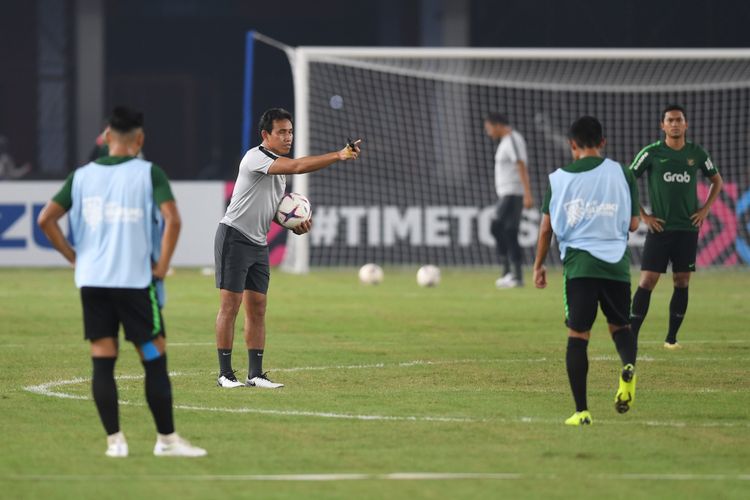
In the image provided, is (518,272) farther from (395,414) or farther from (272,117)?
(395,414)

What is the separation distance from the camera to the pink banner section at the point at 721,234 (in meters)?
24.1

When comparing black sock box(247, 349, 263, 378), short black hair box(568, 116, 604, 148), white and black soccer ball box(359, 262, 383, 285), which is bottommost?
white and black soccer ball box(359, 262, 383, 285)

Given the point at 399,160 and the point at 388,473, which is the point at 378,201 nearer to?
the point at 399,160

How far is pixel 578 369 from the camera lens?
8.97 meters

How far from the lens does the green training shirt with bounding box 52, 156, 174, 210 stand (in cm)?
772

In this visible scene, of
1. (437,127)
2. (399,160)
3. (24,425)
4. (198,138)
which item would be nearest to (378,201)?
(399,160)

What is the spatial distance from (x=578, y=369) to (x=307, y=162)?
2.50m

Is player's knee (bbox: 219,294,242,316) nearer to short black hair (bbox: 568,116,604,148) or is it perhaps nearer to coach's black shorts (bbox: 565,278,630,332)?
coach's black shorts (bbox: 565,278,630,332)

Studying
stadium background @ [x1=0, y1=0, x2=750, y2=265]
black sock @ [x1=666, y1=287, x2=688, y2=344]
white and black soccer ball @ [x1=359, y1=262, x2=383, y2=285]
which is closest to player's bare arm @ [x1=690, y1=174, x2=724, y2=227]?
black sock @ [x1=666, y1=287, x2=688, y2=344]

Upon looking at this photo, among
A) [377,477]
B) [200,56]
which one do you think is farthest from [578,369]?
[200,56]

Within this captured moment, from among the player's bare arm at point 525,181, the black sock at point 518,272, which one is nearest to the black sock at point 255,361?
the player's bare arm at point 525,181

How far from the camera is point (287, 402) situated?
1002 cm

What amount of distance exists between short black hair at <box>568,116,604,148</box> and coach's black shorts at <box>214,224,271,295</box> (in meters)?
2.78

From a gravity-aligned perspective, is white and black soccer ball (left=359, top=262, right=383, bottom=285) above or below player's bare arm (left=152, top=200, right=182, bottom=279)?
below
